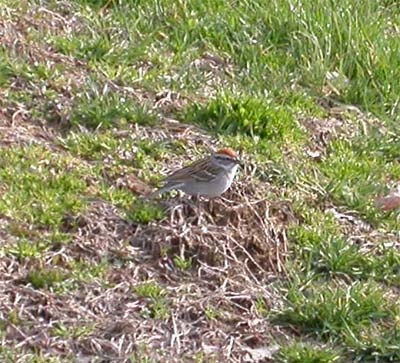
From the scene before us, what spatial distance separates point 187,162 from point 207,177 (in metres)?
0.77

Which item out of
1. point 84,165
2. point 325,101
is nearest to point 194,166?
point 84,165

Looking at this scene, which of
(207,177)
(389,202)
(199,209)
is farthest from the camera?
(389,202)

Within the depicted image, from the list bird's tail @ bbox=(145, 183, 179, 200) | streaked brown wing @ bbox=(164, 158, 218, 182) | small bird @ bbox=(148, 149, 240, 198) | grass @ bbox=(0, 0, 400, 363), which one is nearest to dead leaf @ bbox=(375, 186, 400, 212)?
grass @ bbox=(0, 0, 400, 363)

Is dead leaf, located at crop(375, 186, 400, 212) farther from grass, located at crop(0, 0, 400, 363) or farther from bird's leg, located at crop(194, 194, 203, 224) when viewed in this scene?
bird's leg, located at crop(194, 194, 203, 224)

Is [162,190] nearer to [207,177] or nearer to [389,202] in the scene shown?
[207,177]

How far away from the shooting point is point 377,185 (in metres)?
8.70

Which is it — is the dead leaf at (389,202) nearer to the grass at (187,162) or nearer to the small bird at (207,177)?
the grass at (187,162)

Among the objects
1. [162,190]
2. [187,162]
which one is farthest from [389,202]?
[162,190]

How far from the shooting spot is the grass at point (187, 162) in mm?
7207

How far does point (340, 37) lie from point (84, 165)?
8.83 feet

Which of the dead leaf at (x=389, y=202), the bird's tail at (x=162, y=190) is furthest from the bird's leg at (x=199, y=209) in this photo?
the dead leaf at (x=389, y=202)

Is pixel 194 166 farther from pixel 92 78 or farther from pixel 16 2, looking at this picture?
pixel 16 2

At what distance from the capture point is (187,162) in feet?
28.1

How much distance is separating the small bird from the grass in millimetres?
105
